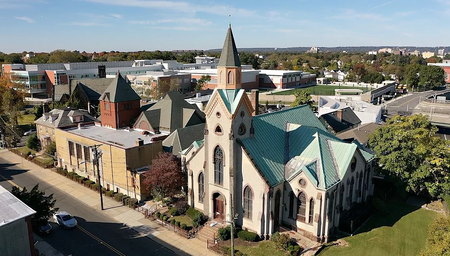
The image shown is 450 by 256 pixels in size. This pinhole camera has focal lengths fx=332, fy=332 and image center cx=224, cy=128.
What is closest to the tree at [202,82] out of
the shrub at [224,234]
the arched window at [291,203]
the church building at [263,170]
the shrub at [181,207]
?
the shrub at [181,207]

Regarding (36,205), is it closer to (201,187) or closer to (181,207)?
(181,207)

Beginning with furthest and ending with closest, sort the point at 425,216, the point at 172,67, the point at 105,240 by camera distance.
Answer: the point at 172,67 < the point at 425,216 < the point at 105,240

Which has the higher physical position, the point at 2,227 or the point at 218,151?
the point at 218,151

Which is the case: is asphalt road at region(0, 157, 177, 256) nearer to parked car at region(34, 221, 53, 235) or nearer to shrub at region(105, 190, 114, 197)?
parked car at region(34, 221, 53, 235)

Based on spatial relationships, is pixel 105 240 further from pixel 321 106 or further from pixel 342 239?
pixel 321 106

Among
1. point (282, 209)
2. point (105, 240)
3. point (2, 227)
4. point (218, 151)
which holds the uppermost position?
point (218, 151)

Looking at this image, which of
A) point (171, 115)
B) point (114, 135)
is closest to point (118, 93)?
point (114, 135)

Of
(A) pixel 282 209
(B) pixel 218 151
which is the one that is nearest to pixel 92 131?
(B) pixel 218 151

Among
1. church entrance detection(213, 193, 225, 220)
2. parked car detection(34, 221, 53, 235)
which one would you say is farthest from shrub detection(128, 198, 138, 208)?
church entrance detection(213, 193, 225, 220)
